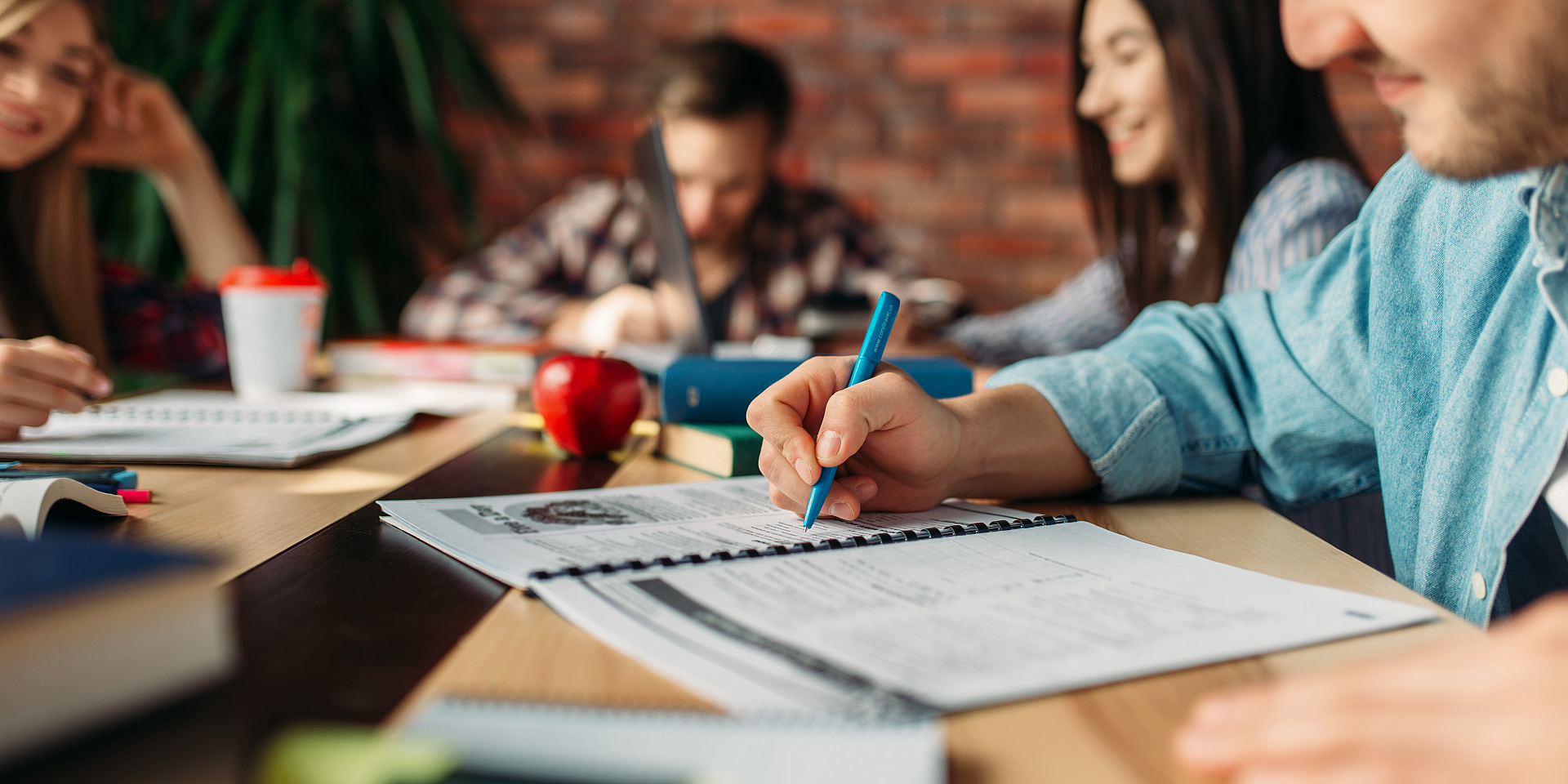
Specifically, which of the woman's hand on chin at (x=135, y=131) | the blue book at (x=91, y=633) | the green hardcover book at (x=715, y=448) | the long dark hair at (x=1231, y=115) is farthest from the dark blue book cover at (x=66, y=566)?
the woman's hand on chin at (x=135, y=131)

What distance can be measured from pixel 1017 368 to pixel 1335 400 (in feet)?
0.72

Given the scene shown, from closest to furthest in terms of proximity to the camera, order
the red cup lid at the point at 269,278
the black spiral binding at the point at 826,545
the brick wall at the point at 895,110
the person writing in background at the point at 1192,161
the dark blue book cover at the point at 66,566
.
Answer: the dark blue book cover at the point at 66,566, the black spiral binding at the point at 826,545, the red cup lid at the point at 269,278, the person writing in background at the point at 1192,161, the brick wall at the point at 895,110

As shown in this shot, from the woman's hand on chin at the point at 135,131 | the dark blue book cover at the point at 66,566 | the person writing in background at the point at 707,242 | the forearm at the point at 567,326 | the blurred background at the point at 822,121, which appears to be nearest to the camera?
the dark blue book cover at the point at 66,566

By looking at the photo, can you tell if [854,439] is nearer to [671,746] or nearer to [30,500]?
[671,746]

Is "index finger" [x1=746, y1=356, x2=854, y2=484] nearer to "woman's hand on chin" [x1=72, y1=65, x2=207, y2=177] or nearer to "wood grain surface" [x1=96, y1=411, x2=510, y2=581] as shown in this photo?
"wood grain surface" [x1=96, y1=411, x2=510, y2=581]

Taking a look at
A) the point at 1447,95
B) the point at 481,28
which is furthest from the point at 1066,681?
the point at 481,28

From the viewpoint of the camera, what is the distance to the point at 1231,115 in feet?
4.15

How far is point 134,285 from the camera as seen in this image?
1.42 metres

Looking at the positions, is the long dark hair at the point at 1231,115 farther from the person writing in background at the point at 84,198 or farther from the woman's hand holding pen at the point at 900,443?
the person writing in background at the point at 84,198

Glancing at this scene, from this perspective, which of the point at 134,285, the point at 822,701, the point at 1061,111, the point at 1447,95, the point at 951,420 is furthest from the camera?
the point at 1061,111

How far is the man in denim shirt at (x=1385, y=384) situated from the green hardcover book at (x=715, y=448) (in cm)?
13

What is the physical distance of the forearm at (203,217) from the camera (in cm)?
159

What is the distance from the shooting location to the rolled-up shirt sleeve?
66 centimetres

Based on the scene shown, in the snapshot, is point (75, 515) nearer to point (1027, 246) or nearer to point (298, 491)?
point (298, 491)
